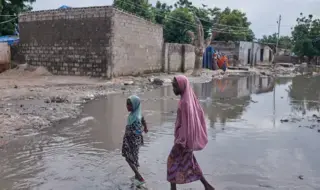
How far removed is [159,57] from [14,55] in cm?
927

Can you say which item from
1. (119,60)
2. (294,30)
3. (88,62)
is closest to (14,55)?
(88,62)

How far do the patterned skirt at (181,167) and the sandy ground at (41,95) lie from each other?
3.68 metres

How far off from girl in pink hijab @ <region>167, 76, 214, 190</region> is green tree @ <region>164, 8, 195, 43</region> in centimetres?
2988

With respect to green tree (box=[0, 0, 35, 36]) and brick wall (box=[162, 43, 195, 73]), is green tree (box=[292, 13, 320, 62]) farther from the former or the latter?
green tree (box=[0, 0, 35, 36])

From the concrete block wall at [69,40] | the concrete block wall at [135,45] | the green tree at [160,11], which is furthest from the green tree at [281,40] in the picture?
the concrete block wall at [69,40]

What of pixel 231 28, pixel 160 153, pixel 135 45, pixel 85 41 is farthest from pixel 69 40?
pixel 231 28

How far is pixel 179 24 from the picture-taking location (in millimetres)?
33031

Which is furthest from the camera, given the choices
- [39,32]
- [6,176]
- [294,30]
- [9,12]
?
[294,30]

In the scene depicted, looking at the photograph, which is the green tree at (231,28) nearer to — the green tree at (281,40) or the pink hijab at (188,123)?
the green tree at (281,40)

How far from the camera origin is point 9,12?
25.4 m

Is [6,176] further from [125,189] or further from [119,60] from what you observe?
[119,60]

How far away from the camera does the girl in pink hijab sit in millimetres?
Result: 3658

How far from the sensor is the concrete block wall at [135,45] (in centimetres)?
1702

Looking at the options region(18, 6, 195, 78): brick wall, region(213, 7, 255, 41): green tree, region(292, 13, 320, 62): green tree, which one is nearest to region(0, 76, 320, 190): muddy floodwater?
region(18, 6, 195, 78): brick wall
